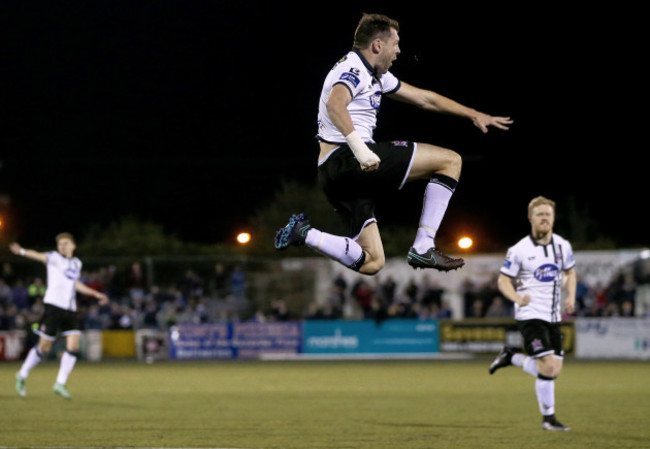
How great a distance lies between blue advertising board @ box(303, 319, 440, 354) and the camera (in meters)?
31.0

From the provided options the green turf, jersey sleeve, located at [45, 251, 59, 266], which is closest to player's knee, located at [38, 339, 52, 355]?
the green turf

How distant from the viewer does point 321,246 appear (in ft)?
26.9

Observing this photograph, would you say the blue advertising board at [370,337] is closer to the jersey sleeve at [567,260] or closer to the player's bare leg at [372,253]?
the jersey sleeve at [567,260]

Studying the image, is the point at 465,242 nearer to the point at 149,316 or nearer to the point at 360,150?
the point at 360,150

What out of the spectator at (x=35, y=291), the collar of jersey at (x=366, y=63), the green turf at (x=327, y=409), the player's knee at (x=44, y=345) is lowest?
the green turf at (x=327, y=409)

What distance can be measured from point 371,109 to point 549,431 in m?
5.48

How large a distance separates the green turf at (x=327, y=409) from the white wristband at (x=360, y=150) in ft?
13.4

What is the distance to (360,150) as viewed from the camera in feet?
23.9

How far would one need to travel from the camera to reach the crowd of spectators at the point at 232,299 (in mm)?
31094

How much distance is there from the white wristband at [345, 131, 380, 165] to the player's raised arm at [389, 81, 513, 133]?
3.32 feet

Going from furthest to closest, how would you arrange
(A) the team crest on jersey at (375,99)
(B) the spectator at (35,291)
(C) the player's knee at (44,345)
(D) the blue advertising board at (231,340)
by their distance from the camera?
(D) the blue advertising board at (231,340)
(B) the spectator at (35,291)
(C) the player's knee at (44,345)
(A) the team crest on jersey at (375,99)

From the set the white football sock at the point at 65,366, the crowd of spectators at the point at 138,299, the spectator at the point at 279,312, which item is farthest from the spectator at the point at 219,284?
the white football sock at the point at 65,366

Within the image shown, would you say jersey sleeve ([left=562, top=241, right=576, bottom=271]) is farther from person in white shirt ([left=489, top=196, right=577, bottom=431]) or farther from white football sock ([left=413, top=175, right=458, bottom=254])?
white football sock ([left=413, top=175, right=458, bottom=254])

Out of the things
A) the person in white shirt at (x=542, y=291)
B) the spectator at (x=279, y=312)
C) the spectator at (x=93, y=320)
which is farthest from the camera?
the spectator at (x=279, y=312)
